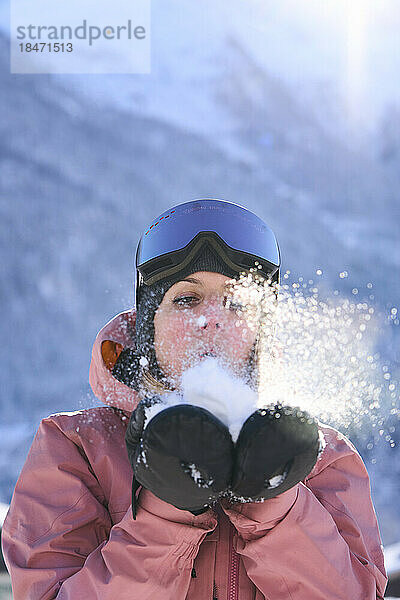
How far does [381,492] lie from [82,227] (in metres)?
4.20

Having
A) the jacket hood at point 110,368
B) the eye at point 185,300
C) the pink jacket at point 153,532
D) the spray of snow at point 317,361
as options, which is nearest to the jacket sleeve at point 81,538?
the pink jacket at point 153,532

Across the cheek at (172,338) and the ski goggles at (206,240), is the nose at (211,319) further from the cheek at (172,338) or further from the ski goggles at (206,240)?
the ski goggles at (206,240)

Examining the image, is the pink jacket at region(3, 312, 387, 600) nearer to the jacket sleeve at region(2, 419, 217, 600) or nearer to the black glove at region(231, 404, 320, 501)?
the jacket sleeve at region(2, 419, 217, 600)

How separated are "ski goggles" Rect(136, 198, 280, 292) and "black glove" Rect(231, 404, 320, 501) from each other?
462 mm

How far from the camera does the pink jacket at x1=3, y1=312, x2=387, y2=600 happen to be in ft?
2.84

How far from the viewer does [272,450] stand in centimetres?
73

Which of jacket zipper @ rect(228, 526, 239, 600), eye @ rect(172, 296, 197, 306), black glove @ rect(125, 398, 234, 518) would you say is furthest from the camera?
eye @ rect(172, 296, 197, 306)

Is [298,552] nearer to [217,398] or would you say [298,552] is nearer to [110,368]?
[217,398]

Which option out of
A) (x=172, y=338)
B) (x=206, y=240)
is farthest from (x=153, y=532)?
(x=206, y=240)

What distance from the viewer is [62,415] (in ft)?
3.76

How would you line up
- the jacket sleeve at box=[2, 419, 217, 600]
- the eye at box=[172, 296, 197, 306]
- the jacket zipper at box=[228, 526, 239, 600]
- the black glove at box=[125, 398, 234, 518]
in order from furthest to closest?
1. the eye at box=[172, 296, 197, 306]
2. the jacket zipper at box=[228, 526, 239, 600]
3. the jacket sleeve at box=[2, 419, 217, 600]
4. the black glove at box=[125, 398, 234, 518]

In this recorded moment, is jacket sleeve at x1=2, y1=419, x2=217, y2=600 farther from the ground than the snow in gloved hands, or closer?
closer

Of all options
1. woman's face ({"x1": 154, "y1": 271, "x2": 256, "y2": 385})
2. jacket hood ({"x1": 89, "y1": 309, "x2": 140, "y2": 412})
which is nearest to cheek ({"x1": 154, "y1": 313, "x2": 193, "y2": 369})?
woman's face ({"x1": 154, "y1": 271, "x2": 256, "y2": 385})

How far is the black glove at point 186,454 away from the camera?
71 cm
